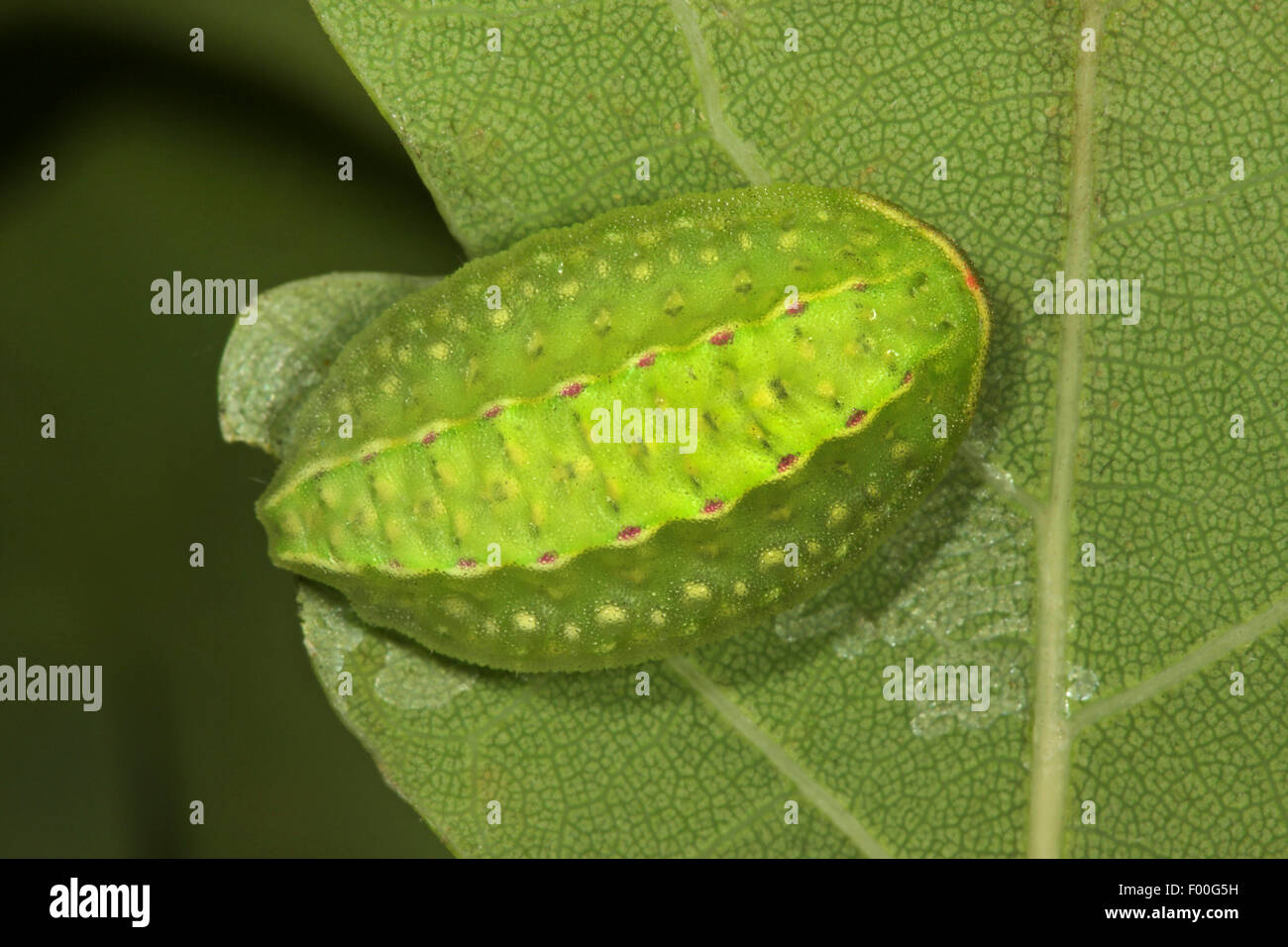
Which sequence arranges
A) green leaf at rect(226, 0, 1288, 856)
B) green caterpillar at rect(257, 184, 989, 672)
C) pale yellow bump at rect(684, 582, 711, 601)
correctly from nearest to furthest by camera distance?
green caterpillar at rect(257, 184, 989, 672) → pale yellow bump at rect(684, 582, 711, 601) → green leaf at rect(226, 0, 1288, 856)

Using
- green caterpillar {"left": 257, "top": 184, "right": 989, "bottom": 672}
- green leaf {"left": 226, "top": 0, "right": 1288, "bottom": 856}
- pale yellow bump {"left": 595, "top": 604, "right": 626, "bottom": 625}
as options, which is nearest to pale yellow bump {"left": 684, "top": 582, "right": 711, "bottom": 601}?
green caterpillar {"left": 257, "top": 184, "right": 989, "bottom": 672}

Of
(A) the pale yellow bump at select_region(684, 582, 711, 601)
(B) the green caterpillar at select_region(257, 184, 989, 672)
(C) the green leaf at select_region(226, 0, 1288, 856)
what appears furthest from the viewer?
(C) the green leaf at select_region(226, 0, 1288, 856)

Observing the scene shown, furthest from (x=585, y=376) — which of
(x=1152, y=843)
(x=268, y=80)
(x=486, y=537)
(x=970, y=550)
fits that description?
(x=1152, y=843)

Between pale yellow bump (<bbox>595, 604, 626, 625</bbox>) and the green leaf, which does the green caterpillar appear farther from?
the green leaf

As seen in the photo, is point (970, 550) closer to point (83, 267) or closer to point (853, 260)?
point (853, 260)

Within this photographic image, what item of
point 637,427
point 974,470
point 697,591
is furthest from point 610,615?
point 974,470

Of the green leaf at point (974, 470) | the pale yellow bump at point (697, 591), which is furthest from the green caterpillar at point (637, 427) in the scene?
the green leaf at point (974, 470)
